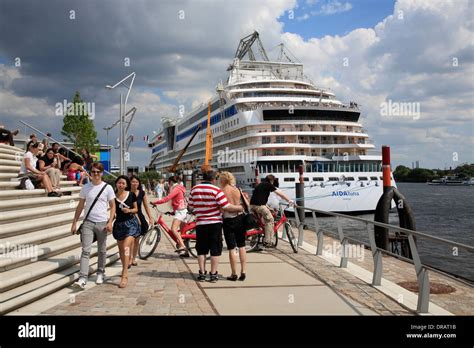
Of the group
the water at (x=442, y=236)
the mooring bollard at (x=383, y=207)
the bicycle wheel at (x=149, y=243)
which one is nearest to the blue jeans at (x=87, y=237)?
the bicycle wheel at (x=149, y=243)

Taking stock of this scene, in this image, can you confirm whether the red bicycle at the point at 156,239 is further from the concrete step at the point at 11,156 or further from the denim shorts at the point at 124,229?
the concrete step at the point at 11,156

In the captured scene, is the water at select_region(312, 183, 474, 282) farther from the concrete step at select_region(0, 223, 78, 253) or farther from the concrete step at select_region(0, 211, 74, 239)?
the concrete step at select_region(0, 211, 74, 239)

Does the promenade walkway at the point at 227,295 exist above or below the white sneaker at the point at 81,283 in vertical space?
below

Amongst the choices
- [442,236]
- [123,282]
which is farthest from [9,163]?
[442,236]

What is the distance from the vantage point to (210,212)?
19.6 ft

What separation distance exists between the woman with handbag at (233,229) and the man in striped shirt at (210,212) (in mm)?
175

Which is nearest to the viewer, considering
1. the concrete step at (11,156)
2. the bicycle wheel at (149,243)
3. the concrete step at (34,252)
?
the concrete step at (34,252)

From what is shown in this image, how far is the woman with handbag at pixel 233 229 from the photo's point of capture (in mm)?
6113

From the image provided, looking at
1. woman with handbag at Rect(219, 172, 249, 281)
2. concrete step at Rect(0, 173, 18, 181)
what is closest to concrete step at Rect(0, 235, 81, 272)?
woman with handbag at Rect(219, 172, 249, 281)

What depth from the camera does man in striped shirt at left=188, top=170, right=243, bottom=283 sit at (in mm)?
5934

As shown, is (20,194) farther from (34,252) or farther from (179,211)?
(179,211)
